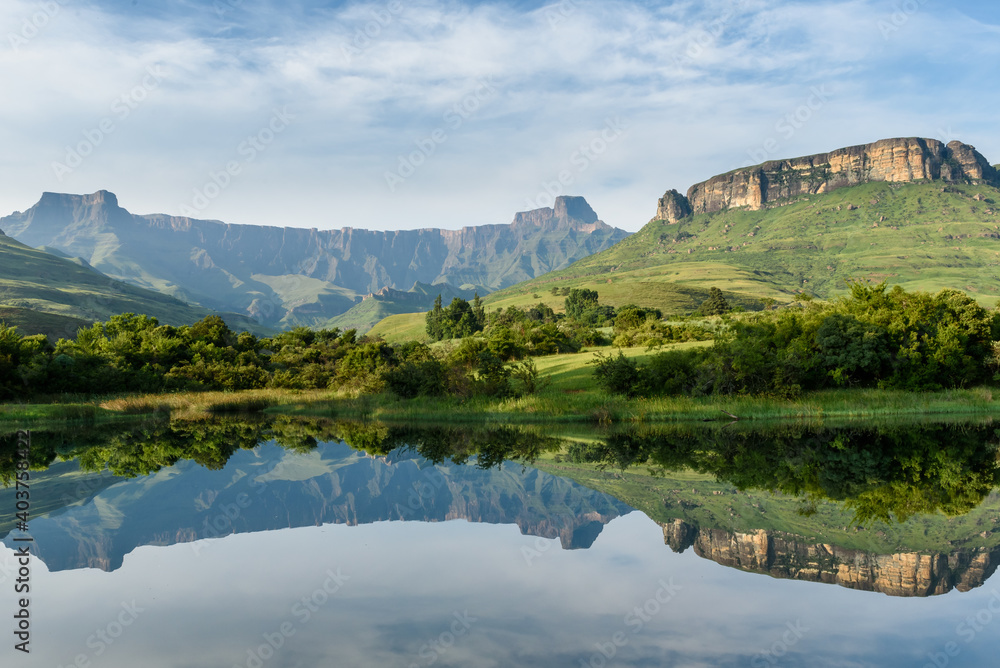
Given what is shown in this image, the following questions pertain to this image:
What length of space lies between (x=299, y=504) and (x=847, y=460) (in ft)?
50.7

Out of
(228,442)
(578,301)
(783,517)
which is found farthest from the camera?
(578,301)

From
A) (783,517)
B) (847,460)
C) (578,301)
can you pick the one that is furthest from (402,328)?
(783,517)

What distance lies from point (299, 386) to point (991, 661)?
42.8 m

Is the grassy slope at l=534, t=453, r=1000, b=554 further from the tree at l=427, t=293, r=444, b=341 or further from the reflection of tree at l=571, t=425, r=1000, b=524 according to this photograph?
the tree at l=427, t=293, r=444, b=341

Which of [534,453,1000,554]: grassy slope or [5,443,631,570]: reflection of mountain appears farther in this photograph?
[5,443,631,570]: reflection of mountain

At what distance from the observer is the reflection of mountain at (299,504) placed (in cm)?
1128

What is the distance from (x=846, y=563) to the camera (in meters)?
9.30

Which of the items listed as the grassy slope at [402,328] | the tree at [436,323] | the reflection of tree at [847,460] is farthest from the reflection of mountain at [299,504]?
the grassy slope at [402,328]

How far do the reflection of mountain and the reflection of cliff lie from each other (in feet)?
7.63

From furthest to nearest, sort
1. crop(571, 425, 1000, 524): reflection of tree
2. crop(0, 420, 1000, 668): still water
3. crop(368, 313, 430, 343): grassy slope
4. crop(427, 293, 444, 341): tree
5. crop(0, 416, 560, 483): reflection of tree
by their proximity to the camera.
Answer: crop(368, 313, 430, 343): grassy slope < crop(427, 293, 444, 341): tree < crop(0, 416, 560, 483): reflection of tree < crop(571, 425, 1000, 524): reflection of tree < crop(0, 420, 1000, 668): still water

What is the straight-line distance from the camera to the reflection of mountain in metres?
11.3

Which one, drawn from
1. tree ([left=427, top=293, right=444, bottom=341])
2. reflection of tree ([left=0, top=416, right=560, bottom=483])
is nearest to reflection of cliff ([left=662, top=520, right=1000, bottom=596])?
reflection of tree ([left=0, top=416, right=560, bottom=483])

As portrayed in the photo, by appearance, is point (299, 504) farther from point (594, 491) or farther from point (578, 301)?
point (578, 301)

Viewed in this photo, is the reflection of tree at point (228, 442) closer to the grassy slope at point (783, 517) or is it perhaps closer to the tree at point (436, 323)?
the grassy slope at point (783, 517)
